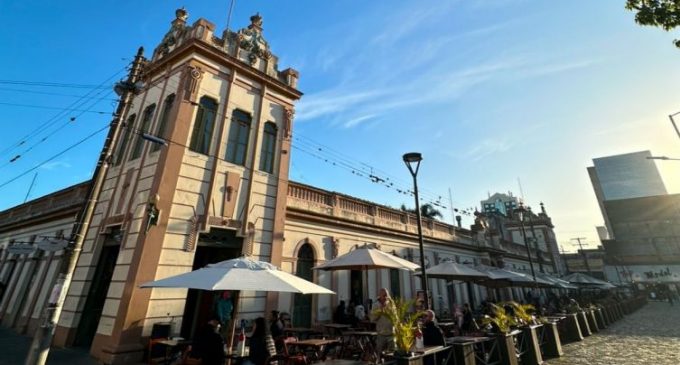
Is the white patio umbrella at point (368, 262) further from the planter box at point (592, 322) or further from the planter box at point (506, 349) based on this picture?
the planter box at point (592, 322)

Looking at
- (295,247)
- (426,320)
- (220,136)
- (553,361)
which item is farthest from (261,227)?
(553,361)

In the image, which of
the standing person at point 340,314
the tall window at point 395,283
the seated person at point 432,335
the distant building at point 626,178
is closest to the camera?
the seated person at point 432,335

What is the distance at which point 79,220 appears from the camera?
23.4 ft

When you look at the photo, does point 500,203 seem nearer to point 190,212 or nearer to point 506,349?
point 506,349

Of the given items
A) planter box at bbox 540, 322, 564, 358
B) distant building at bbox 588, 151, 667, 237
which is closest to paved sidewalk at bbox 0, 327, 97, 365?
planter box at bbox 540, 322, 564, 358

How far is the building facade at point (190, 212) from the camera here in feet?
29.2

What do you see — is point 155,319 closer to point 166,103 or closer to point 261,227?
point 261,227

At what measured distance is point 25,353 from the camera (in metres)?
8.85

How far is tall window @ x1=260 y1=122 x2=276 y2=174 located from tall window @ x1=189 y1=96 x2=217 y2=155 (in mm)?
2125

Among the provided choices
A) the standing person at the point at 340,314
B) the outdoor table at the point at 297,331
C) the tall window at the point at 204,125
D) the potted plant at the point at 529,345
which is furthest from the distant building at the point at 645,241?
the tall window at the point at 204,125

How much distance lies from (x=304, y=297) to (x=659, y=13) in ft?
44.9

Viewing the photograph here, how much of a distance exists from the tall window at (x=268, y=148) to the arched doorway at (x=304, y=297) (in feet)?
12.4

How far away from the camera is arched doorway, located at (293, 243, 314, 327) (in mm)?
12102

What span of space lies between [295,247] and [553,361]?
931 cm
